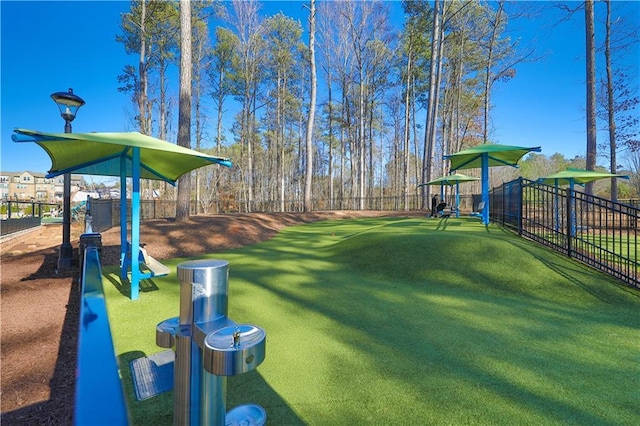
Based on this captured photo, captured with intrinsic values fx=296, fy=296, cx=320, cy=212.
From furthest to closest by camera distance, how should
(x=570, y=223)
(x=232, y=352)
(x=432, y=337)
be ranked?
(x=570, y=223) < (x=432, y=337) < (x=232, y=352)

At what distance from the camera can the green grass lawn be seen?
2045 mm

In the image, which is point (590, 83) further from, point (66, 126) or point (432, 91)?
point (66, 126)

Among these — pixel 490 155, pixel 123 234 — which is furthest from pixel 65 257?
pixel 490 155

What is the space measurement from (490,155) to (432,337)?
9.08 metres

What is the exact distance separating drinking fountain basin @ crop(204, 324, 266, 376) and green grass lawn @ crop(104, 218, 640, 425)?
128cm

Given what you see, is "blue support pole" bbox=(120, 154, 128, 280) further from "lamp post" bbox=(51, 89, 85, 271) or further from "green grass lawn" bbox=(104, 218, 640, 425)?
"lamp post" bbox=(51, 89, 85, 271)

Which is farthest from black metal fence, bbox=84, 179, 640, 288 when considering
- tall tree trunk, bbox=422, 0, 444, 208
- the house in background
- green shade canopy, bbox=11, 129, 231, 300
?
the house in background

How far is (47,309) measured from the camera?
14.1 ft

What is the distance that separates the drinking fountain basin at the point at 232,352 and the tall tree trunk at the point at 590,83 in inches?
572

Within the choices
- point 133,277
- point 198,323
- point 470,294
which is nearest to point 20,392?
point 133,277

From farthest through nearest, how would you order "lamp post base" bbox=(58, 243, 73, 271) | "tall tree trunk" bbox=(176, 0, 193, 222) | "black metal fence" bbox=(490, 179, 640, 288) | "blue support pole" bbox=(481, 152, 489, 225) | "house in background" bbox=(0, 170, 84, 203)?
"house in background" bbox=(0, 170, 84, 203) < "tall tree trunk" bbox=(176, 0, 193, 222) < "blue support pole" bbox=(481, 152, 489, 225) < "lamp post base" bbox=(58, 243, 73, 271) < "black metal fence" bbox=(490, 179, 640, 288)

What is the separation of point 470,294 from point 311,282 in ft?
8.12

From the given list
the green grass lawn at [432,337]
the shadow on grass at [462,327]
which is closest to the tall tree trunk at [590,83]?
the green grass lawn at [432,337]

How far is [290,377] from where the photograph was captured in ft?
7.87
